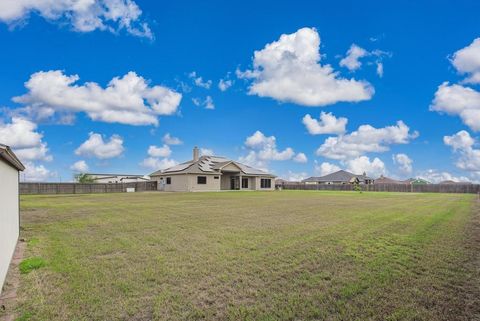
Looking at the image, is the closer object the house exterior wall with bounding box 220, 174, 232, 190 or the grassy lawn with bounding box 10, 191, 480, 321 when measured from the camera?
the grassy lawn with bounding box 10, 191, 480, 321

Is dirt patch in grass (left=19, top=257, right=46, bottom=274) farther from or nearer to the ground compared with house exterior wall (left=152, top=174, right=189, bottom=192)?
nearer to the ground

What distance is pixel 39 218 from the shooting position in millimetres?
11578

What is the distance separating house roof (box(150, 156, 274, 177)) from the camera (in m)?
37.2

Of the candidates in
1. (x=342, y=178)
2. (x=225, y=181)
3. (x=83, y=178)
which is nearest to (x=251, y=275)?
(x=225, y=181)

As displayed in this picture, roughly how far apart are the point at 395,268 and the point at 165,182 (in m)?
37.8

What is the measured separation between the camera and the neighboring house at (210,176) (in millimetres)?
36500

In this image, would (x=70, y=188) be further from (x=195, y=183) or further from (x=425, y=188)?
(x=425, y=188)

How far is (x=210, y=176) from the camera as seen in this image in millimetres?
38250

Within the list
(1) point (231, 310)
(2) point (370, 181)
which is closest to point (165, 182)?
(1) point (231, 310)

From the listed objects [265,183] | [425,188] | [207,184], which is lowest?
[425,188]

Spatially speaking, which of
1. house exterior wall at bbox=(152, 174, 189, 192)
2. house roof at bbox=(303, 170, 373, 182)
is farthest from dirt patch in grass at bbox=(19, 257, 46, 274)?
house roof at bbox=(303, 170, 373, 182)

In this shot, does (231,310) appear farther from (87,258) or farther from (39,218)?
(39,218)

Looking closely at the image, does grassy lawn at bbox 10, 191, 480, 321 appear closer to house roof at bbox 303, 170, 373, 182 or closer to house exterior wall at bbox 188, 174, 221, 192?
house exterior wall at bbox 188, 174, 221, 192

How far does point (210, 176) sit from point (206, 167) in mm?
1775
